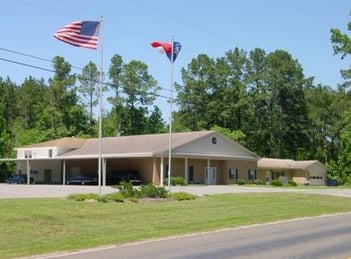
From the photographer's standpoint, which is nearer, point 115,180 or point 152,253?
point 152,253

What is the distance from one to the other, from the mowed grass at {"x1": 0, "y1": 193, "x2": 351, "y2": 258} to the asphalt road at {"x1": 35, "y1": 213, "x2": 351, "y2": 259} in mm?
1115

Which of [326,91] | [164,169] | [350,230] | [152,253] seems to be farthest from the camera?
[326,91]

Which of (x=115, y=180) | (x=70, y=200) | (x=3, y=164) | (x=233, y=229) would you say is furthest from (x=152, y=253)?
(x=3, y=164)

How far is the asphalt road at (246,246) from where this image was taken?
42.0 feet

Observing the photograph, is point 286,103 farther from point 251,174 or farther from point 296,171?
point 251,174

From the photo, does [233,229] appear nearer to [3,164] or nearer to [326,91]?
[3,164]

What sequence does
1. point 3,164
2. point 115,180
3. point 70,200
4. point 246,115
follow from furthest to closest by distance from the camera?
1. point 246,115
2. point 3,164
3. point 115,180
4. point 70,200

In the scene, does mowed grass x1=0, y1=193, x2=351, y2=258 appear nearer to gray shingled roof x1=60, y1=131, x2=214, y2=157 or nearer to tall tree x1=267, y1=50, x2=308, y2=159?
gray shingled roof x1=60, y1=131, x2=214, y2=157

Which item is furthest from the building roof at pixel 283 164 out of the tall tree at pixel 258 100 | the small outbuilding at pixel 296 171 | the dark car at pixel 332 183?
the tall tree at pixel 258 100

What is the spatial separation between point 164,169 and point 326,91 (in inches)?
2111

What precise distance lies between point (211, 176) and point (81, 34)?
36.5 metres

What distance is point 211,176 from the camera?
61.3m

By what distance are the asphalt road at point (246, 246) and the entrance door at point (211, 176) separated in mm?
41108

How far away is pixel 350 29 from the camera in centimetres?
5772
